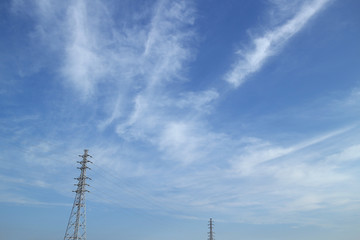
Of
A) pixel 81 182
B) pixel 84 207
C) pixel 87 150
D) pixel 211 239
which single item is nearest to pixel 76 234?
pixel 84 207

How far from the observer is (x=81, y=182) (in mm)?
66812

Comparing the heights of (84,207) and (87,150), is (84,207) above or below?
below

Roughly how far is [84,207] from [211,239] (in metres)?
78.6

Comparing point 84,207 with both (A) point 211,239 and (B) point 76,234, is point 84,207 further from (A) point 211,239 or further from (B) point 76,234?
(A) point 211,239

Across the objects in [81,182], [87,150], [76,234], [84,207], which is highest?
[87,150]

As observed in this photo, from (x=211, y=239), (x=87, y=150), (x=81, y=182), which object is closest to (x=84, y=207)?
(x=81, y=182)

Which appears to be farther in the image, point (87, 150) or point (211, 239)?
point (211, 239)

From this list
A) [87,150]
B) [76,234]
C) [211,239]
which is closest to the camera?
[76,234]

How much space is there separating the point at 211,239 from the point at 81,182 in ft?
264

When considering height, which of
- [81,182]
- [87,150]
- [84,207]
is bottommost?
[84,207]

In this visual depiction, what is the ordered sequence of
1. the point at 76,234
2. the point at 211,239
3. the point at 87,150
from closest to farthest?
the point at 76,234
the point at 87,150
the point at 211,239

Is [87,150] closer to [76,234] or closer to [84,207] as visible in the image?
[84,207]

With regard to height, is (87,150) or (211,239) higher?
(87,150)

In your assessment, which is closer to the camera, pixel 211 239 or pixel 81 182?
pixel 81 182
